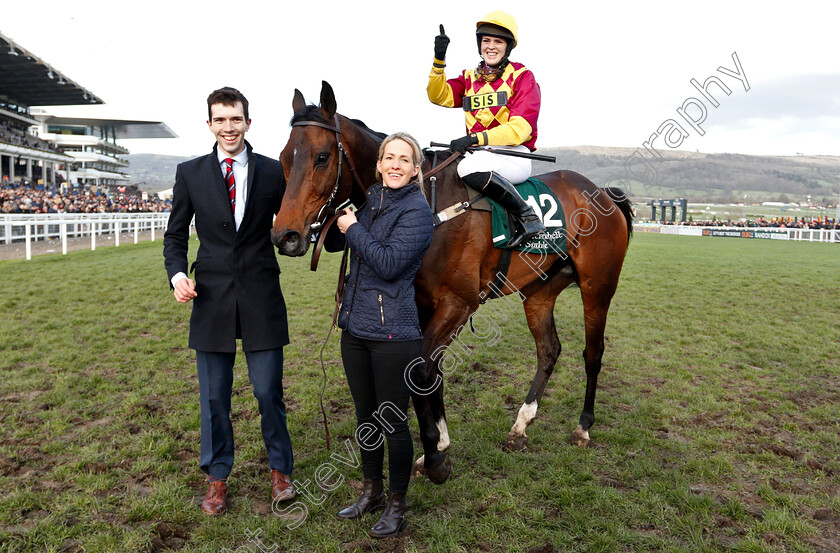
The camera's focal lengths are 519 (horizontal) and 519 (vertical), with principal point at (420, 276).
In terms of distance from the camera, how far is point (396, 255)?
8.19ft

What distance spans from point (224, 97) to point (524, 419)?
9.96 feet

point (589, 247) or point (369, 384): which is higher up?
point (589, 247)

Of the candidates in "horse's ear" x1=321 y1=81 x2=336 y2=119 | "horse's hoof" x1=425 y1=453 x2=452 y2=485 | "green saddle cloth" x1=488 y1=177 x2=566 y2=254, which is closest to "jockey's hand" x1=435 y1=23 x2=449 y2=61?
"horse's ear" x1=321 y1=81 x2=336 y2=119

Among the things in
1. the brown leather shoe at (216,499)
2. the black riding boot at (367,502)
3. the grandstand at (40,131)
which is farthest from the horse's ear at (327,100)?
the grandstand at (40,131)

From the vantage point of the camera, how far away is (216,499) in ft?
9.62

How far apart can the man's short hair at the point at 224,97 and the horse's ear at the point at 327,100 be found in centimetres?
47

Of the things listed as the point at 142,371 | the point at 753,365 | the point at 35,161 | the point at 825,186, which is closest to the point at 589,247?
the point at 753,365

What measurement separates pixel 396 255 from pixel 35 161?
54.4 metres

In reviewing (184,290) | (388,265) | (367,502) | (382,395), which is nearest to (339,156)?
(388,265)

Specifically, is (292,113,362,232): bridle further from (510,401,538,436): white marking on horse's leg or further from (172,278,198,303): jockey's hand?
(510,401,538,436): white marking on horse's leg

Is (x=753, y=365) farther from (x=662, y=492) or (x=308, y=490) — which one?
(x=308, y=490)

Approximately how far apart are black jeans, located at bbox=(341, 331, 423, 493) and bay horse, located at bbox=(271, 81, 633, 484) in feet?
0.38

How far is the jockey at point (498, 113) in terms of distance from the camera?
3.37m

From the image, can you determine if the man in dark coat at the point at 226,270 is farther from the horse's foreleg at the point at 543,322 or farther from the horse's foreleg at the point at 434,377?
the horse's foreleg at the point at 543,322
